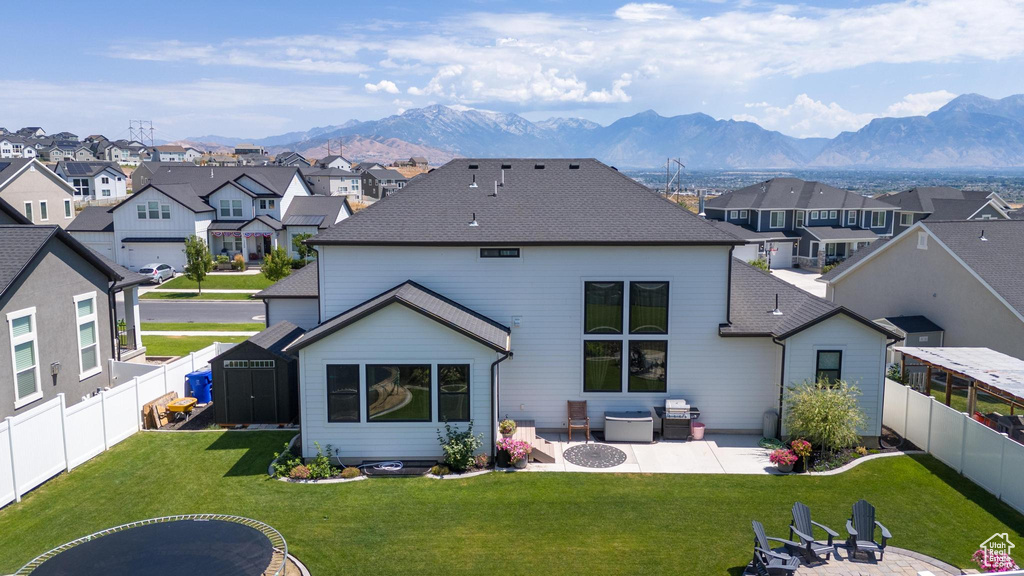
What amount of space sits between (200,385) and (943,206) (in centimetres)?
6416

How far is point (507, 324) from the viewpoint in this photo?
1950 cm

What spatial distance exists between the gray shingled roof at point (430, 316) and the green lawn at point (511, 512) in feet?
11.2

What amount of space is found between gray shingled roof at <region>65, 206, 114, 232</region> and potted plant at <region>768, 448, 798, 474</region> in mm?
55463

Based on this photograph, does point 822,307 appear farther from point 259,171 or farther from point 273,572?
point 259,171

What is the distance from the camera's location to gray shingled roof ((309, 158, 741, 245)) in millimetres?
19016

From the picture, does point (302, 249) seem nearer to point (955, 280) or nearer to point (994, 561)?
point (955, 280)

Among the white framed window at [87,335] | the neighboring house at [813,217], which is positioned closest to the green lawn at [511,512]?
the white framed window at [87,335]

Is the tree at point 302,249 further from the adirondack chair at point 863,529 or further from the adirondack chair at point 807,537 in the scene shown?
the adirondack chair at point 863,529

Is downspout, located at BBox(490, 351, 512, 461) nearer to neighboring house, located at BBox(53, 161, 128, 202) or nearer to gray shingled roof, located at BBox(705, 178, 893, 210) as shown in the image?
gray shingled roof, located at BBox(705, 178, 893, 210)

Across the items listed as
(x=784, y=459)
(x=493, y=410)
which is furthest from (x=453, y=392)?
(x=784, y=459)

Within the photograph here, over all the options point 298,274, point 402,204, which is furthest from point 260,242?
point 402,204

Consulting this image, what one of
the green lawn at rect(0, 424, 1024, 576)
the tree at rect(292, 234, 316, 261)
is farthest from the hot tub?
the tree at rect(292, 234, 316, 261)

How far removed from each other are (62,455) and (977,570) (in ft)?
64.0

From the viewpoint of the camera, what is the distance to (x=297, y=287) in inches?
882
